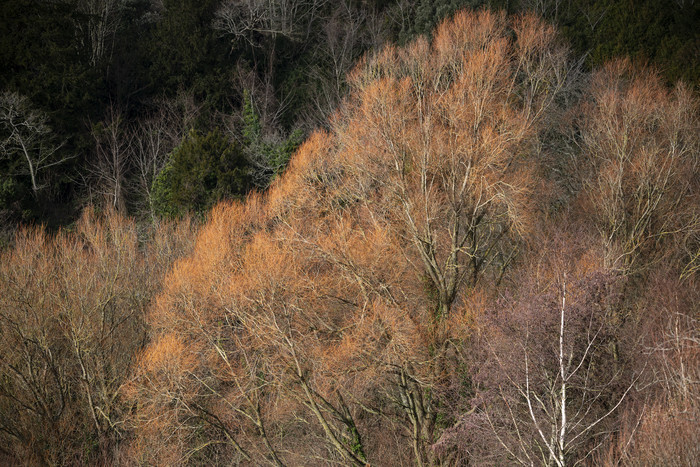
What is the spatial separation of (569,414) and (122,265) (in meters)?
15.4

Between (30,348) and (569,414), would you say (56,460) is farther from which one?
(569,414)

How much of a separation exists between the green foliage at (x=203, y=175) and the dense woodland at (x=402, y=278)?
9 cm

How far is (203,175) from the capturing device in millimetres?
27781

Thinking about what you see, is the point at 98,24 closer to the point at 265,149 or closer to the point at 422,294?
the point at 265,149

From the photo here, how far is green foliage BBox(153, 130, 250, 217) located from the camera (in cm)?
2781

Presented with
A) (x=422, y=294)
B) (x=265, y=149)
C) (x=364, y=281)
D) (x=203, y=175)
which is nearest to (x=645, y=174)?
(x=422, y=294)

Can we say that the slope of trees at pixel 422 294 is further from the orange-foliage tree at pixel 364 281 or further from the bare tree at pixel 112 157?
the bare tree at pixel 112 157

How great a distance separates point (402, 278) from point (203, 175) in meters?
12.4

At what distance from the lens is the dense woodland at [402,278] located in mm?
17219

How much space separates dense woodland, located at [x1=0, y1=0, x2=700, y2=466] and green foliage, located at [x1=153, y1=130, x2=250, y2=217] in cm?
9

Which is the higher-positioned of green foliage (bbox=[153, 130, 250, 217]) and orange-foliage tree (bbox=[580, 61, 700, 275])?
orange-foliage tree (bbox=[580, 61, 700, 275])

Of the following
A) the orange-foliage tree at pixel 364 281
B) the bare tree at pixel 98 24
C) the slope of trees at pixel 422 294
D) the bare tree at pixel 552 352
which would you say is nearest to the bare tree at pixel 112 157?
the bare tree at pixel 98 24

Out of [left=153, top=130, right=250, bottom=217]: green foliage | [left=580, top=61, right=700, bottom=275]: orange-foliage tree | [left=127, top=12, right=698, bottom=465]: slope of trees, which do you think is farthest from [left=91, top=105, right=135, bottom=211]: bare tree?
[left=580, top=61, right=700, bottom=275]: orange-foliage tree

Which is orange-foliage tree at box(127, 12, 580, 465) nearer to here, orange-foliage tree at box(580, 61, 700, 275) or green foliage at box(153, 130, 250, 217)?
orange-foliage tree at box(580, 61, 700, 275)
